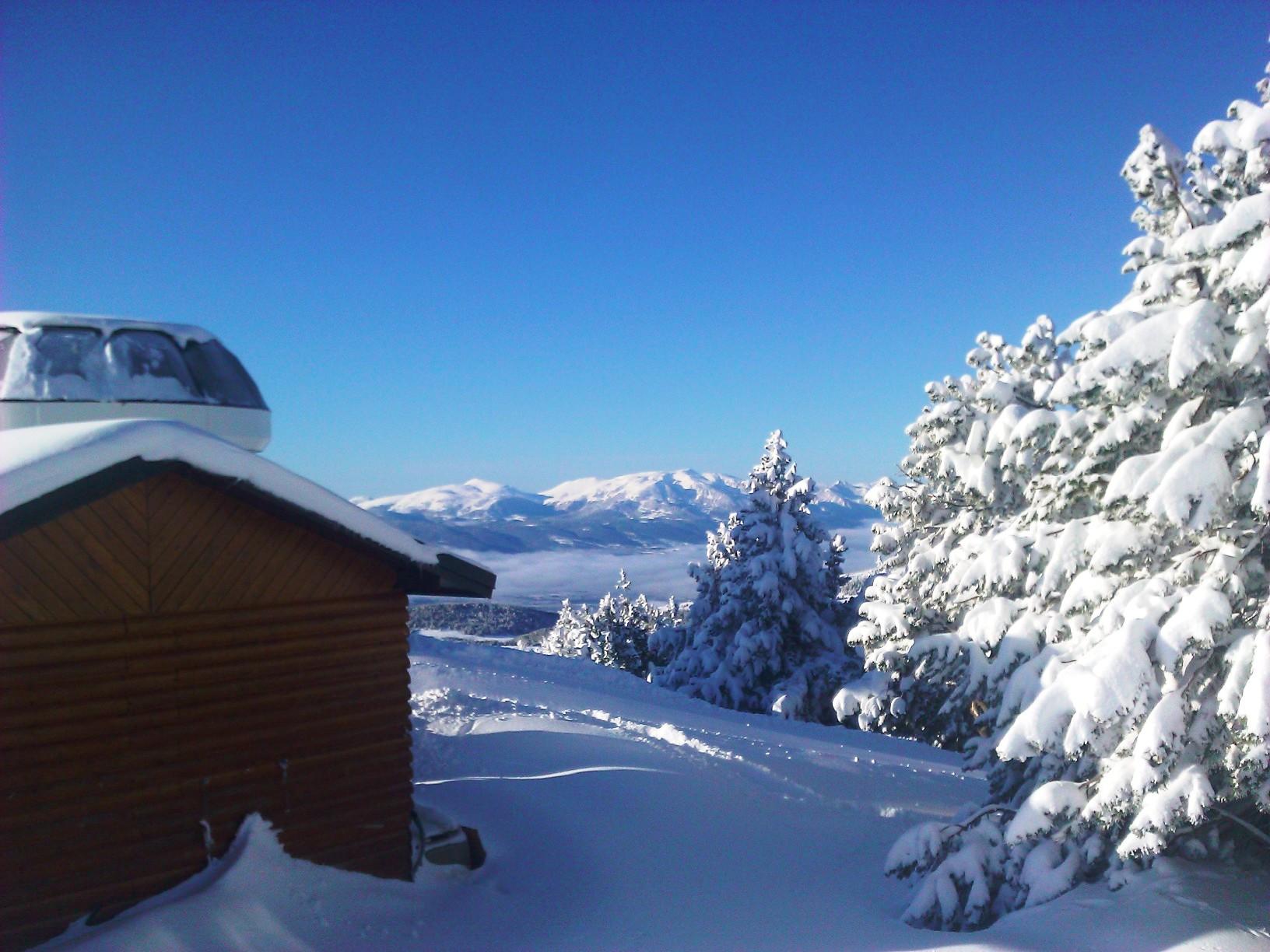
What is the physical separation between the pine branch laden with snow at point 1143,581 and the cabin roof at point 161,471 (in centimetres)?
547

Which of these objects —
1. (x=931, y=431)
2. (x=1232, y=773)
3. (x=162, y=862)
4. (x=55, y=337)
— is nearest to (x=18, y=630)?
(x=162, y=862)

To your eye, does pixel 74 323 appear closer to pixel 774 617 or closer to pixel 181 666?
pixel 181 666

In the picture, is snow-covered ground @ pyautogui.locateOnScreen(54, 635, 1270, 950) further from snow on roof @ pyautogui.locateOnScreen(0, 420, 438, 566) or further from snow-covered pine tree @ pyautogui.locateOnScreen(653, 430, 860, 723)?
snow-covered pine tree @ pyautogui.locateOnScreen(653, 430, 860, 723)

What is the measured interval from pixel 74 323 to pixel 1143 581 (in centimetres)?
1190

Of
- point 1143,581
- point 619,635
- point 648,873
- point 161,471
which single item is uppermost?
point 161,471

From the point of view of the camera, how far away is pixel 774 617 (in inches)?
1003

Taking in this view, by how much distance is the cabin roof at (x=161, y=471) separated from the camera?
20.7ft

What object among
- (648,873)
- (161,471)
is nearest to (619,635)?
(648,873)

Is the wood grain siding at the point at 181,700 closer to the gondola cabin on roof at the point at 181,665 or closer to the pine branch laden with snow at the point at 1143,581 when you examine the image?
the gondola cabin on roof at the point at 181,665

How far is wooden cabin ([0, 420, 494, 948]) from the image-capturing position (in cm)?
672

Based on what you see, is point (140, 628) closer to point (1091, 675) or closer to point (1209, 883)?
point (1091, 675)

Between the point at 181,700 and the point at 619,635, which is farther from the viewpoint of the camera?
the point at 619,635

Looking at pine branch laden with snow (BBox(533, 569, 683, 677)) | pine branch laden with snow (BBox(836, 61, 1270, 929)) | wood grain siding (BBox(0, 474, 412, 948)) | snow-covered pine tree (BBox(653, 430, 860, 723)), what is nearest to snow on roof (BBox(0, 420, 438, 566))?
wood grain siding (BBox(0, 474, 412, 948))

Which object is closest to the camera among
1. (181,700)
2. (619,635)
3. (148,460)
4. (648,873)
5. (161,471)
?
(148,460)
